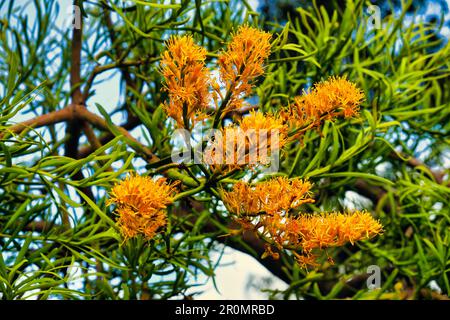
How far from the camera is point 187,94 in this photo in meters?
0.40

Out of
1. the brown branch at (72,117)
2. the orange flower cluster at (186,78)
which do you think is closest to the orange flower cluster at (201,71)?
the orange flower cluster at (186,78)

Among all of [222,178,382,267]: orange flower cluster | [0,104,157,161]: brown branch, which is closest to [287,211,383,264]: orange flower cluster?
[222,178,382,267]: orange flower cluster

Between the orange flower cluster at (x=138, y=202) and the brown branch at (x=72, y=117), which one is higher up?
the brown branch at (x=72, y=117)

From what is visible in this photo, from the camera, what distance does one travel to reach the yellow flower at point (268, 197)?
1.35 ft

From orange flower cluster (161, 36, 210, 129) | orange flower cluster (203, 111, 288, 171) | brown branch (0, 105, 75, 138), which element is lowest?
orange flower cluster (203, 111, 288, 171)

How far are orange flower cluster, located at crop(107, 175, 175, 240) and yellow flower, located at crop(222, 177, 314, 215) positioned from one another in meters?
0.04

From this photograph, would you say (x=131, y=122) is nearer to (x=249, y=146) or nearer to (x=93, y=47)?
(x=93, y=47)

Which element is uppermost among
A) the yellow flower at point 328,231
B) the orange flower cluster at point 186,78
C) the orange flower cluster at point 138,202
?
the orange flower cluster at point 186,78

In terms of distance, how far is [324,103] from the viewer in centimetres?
43

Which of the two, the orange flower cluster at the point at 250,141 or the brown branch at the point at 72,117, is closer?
the orange flower cluster at the point at 250,141

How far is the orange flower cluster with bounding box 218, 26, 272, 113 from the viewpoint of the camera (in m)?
0.40

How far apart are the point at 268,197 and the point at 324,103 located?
69 millimetres

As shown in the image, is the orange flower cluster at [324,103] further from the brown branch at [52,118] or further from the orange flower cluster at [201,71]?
the brown branch at [52,118]

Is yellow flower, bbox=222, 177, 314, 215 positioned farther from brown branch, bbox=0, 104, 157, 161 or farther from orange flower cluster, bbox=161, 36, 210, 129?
brown branch, bbox=0, 104, 157, 161
